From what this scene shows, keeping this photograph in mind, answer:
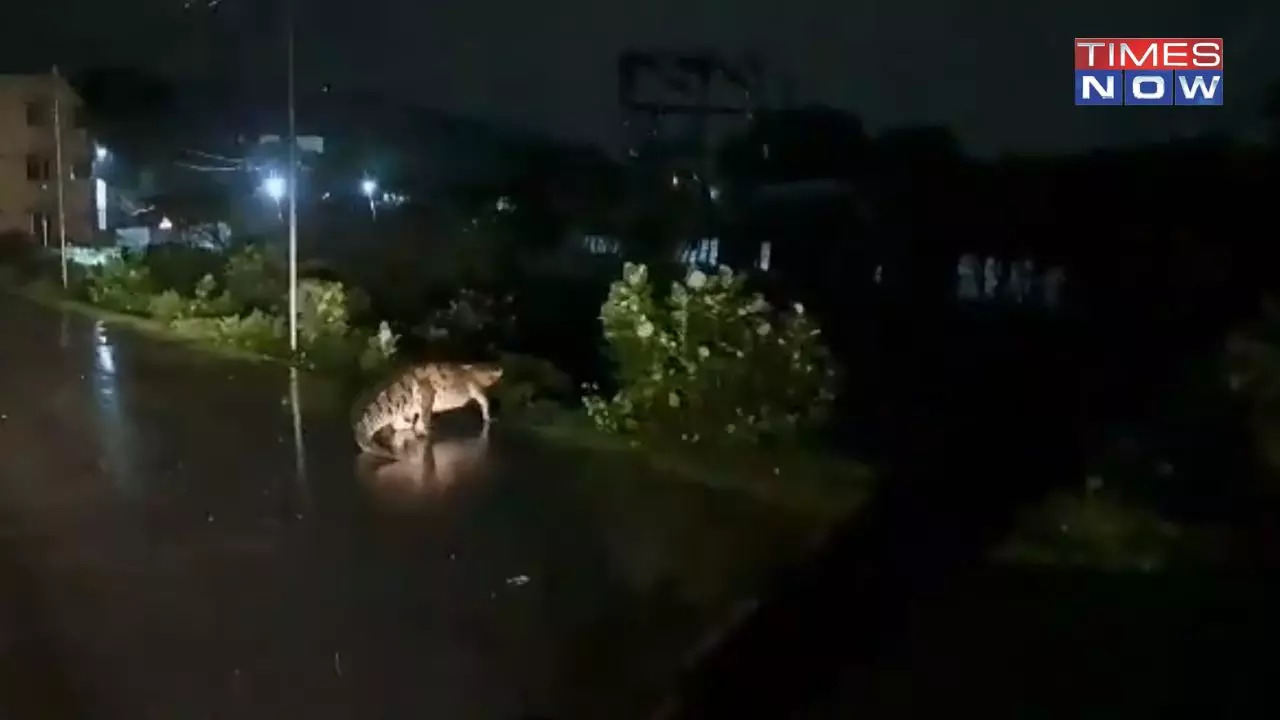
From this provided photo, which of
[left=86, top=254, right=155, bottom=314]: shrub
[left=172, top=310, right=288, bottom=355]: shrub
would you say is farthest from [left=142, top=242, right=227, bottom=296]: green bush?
[left=172, top=310, right=288, bottom=355]: shrub

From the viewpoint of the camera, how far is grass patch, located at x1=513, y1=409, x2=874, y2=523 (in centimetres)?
805

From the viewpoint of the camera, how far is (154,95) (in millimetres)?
31547

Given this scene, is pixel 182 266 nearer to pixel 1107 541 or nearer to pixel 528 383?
pixel 528 383

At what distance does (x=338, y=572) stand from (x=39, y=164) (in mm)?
30424

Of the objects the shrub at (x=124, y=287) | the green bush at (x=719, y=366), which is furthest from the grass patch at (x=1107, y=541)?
the shrub at (x=124, y=287)

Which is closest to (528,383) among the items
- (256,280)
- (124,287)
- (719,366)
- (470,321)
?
(719,366)

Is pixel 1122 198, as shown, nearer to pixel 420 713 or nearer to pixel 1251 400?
pixel 1251 400

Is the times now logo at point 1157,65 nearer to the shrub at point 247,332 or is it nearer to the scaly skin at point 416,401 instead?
the scaly skin at point 416,401

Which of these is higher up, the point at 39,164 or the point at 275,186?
the point at 39,164

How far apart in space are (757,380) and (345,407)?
154 inches

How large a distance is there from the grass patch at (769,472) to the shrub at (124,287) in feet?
41.4

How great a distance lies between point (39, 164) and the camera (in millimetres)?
33781

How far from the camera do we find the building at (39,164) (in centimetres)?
3247

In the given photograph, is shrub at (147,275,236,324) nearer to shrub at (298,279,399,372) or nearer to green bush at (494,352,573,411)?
shrub at (298,279,399,372)
